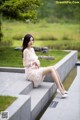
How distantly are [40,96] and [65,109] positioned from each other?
0.54m

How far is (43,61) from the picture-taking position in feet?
29.0

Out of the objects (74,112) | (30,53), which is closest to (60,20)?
(30,53)

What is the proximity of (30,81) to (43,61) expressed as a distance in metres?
2.24

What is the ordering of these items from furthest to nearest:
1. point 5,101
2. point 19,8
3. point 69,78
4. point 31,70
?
point 19,8 < point 69,78 < point 31,70 < point 5,101

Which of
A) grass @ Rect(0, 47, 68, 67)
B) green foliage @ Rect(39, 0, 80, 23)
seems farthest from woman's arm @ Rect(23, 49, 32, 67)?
green foliage @ Rect(39, 0, 80, 23)

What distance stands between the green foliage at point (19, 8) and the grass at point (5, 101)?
4.47 meters

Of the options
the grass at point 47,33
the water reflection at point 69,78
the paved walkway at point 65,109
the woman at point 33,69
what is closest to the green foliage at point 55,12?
the grass at point 47,33

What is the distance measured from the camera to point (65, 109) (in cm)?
580

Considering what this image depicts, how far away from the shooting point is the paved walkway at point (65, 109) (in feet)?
17.8

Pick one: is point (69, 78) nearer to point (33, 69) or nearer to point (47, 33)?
point (33, 69)

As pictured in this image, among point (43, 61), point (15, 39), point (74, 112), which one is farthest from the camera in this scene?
point (15, 39)

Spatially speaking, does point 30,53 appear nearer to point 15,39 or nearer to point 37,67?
point 37,67

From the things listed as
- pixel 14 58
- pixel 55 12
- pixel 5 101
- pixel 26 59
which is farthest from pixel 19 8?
pixel 55 12

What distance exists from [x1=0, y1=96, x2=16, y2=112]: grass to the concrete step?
0.47 meters
